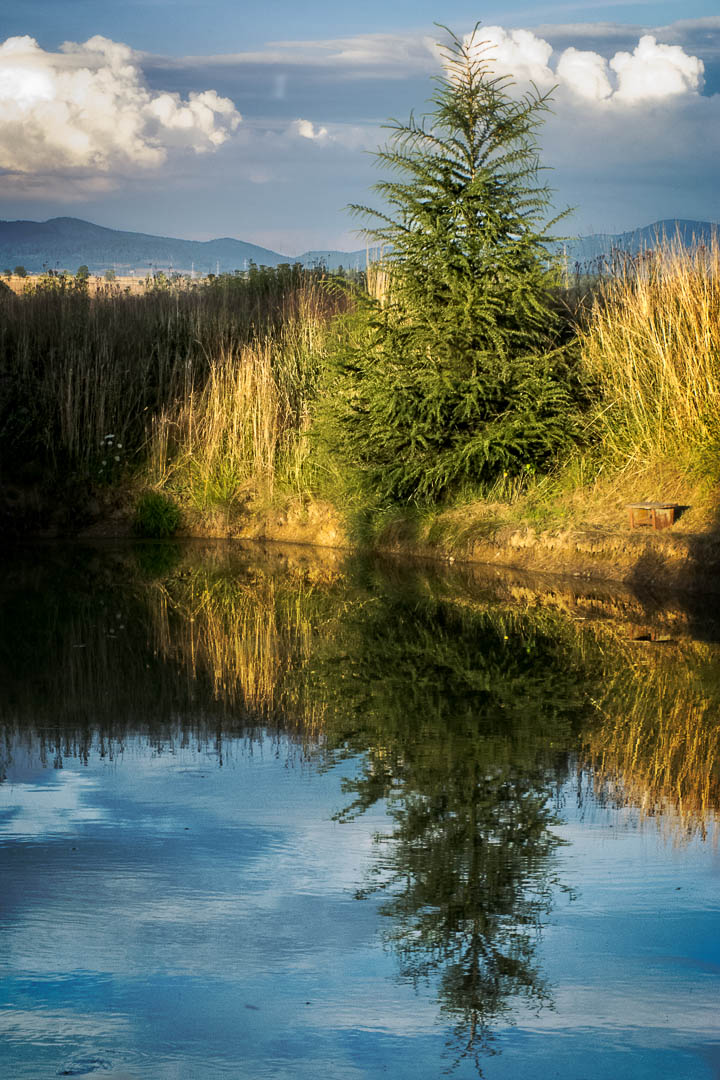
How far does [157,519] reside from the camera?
20.8 metres

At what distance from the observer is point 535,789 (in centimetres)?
702

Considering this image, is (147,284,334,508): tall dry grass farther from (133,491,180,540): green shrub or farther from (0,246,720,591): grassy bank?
(133,491,180,540): green shrub

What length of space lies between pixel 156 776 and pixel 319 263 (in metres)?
23.2

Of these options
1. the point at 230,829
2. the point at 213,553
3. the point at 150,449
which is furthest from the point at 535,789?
the point at 150,449

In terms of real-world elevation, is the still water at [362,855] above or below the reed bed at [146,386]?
below

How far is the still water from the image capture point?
435 centimetres

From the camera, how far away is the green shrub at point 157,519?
20.8m

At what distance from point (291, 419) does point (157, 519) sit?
272 centimetres

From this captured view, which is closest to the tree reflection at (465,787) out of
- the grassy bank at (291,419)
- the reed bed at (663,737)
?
the reed bed at (663,737)

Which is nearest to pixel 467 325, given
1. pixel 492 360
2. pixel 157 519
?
pixel 492 360

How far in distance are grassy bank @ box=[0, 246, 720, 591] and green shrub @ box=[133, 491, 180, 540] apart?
0.14 m

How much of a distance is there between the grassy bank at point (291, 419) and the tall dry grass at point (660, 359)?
3 centimetres

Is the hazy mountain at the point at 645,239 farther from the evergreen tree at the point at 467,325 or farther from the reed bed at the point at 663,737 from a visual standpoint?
the reed bed at the point at 663,737

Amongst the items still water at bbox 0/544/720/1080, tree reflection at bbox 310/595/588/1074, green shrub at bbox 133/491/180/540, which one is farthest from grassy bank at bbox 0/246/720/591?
still water at bbox 0/544/720/1080
